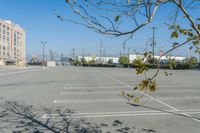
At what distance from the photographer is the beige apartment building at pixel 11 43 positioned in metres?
111

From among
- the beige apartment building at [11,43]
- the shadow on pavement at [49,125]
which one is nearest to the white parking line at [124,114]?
the shadow on pavement at [49,125]

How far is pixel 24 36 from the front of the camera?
5906 inches

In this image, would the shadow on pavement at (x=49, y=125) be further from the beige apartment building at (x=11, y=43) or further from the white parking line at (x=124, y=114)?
the beige apartment building at (x=11, y=43)

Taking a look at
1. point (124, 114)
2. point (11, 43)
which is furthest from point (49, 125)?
point (11, 43)

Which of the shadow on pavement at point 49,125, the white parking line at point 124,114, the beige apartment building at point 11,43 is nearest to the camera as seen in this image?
the shadow on pavement at point 49,125

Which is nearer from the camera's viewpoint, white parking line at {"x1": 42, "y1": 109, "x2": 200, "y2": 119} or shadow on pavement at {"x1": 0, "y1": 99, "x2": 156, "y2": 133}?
shadow on pavement at {"x1": 0, "y1": 99, "x2": 156, "y2": 133}

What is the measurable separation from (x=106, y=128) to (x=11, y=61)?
395ft

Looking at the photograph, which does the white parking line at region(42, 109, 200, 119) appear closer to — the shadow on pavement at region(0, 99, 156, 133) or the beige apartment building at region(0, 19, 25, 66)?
the shadow on pavement at region(0, 99, 156, 133)

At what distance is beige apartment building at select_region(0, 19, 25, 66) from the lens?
A: 111 metres

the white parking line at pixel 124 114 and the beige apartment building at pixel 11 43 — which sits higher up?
the beige apartment building at pixel 11 43

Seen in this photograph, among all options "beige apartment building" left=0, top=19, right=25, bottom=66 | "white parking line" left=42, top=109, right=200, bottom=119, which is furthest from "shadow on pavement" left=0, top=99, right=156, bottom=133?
"beige apartment building" left=0, top=19, right=25, bottom=66

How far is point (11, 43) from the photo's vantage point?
124875mm

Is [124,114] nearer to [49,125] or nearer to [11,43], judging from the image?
[49,125]

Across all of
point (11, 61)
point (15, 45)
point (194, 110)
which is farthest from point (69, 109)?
point (15, 45)
